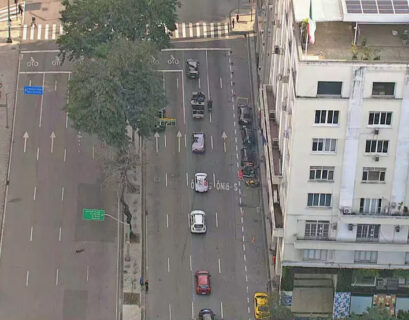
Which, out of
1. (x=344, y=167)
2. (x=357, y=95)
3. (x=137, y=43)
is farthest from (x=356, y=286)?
(x=137, y=43)

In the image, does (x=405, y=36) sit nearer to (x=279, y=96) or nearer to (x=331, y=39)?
(x=331, y=39)

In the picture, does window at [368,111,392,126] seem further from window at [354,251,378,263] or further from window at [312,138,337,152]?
window at [354,251,378,263]

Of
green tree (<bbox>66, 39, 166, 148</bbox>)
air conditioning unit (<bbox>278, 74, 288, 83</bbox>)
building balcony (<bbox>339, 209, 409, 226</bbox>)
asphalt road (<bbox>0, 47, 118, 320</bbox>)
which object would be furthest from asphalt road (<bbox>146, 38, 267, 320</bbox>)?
air conditioning unit (<bbox>278, 74, 288, 83</bbox>)

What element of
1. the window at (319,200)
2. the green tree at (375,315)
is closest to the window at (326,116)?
the window at (319,200)

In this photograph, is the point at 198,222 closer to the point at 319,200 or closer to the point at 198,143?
the point at 198,143

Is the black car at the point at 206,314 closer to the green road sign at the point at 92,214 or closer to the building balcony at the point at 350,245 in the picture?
the building balcony at the point at 350,245
